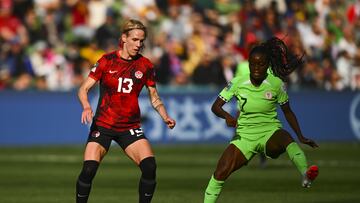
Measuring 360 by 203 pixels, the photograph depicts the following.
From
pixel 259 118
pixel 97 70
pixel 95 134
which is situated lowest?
pixel 95 134

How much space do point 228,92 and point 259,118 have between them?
520 mm

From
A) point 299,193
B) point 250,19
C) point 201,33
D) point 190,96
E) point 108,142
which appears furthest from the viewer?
point 201,33

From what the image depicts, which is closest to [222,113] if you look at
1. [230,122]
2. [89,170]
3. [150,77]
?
[230,122]

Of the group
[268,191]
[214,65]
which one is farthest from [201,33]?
[268,191]

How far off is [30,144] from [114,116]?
50.2 ft

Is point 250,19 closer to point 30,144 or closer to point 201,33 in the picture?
point 201,33

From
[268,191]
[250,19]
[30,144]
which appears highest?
[250,19]

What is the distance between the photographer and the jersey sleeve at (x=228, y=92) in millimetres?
12656

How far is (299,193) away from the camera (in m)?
16.5

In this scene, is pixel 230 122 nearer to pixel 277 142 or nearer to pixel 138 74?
pixel 277 142

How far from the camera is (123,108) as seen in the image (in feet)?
40.9

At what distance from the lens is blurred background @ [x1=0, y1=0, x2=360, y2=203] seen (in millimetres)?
26016

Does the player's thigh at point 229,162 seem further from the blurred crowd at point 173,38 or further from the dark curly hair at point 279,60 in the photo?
the blurred crowd at point 173,38

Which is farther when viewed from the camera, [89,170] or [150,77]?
[150,77]
